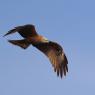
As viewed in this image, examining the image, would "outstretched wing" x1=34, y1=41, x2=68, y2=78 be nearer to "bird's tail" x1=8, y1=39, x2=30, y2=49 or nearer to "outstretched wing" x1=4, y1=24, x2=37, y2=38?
"outstretched wing" x1=4, y1=24, x2=37, y2=38

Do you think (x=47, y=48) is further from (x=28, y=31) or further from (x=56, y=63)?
(x=28, y=31)

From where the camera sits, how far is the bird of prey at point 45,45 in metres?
13.4

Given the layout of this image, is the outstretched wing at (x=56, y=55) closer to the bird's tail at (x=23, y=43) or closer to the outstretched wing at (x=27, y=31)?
the outstretched wing at (x=27, y=31)

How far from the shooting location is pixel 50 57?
15.1 m

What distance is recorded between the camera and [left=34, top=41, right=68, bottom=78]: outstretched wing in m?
14.8

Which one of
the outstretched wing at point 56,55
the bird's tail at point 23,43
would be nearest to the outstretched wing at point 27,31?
the bird's tail at point 23,43

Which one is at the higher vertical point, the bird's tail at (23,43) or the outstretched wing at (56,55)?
the outstretched wing at (56,55)

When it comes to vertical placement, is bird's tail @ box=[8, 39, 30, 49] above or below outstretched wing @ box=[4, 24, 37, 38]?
below

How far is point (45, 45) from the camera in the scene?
15.0 meters

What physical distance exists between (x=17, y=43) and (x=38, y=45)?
1230 millimetres

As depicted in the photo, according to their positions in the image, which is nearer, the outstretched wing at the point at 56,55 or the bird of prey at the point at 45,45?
the bird of prey at the point at 45,45

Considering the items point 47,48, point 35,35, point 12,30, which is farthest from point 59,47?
point 12,30

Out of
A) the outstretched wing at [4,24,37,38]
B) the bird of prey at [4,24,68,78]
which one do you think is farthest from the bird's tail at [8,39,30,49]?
the outstretched wing at [4,24,37,38]

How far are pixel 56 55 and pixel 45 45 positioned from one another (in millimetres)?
631
